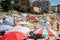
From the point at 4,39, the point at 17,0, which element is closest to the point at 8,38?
the point at 4,39

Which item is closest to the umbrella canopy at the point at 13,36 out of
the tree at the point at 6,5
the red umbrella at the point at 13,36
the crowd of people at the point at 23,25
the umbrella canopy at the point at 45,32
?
the red umbrella at the point at 13,36

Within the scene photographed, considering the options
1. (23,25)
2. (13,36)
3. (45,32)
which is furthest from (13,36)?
(23,25)

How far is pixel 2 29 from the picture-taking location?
1198 centimetres

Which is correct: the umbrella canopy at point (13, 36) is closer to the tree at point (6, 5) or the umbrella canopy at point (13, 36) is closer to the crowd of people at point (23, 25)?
the crowd of people at point (23, 25)

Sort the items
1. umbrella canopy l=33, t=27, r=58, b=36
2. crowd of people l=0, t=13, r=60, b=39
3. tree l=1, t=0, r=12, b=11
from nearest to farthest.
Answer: umbrella canopy l=33, t=27, r=58, b=36
crowd of people l=0, t=13, r=60, b=39
tree l=1, t=0, r=12, b=11

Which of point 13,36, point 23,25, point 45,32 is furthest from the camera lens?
point 23,25

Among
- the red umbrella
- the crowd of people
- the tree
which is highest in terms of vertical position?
the red umbrella

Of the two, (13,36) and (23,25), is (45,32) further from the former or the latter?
(23,25)

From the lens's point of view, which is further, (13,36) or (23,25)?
(23,25)

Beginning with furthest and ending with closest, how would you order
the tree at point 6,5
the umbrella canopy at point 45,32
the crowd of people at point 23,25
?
the tree at point 6,5, the crowd of people at point 23,25, the umbrella canopy at point 45,32

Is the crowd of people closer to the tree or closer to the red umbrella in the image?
the red umbrella

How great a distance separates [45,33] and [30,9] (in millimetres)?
47885

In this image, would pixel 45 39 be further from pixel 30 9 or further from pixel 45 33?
pixel 30 9

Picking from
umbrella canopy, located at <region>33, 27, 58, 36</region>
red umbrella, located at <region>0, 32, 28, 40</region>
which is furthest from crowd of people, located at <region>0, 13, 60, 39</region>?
red umbrella, located at <region>0, 32, 28, 40</region>
